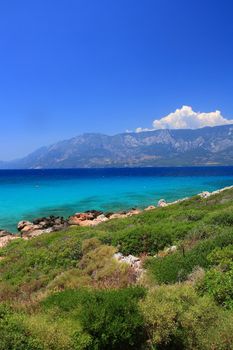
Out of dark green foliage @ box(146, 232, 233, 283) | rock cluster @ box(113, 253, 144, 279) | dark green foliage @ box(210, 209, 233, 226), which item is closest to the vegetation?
dark green foliage @ box(146, 232, 233, 283)

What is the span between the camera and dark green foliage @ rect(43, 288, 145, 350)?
26.4 ft

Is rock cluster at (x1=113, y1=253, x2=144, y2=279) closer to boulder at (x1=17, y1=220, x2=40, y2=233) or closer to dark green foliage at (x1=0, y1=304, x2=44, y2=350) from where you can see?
dark green foliage at (x1=0, y1=304, x2=44, y2=350)

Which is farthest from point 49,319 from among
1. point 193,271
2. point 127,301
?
point 193,271

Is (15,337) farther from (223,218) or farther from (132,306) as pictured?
(223,218)

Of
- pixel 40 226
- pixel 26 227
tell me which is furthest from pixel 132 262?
pixel 26 227

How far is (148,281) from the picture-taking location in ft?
40.4

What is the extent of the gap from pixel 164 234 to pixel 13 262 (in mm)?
8563

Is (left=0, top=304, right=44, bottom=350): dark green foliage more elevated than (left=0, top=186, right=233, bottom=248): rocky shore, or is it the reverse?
(left=0, top=304, right=44, bottom=350): dark green foliage

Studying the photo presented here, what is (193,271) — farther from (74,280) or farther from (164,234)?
(164,234)

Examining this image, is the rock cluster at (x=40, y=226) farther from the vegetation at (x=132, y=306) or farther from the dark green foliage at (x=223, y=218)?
the vegetation at (x=132, y=306)

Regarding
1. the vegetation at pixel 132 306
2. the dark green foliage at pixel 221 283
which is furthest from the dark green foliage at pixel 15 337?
the dark green foliage at pixel 221 283

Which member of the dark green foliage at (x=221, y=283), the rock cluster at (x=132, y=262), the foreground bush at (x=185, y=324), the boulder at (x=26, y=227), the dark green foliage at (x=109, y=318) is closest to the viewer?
the dark green foliage at (x=109, y=318)

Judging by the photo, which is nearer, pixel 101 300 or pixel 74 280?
pixel 101 300

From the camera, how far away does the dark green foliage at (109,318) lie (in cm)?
805
